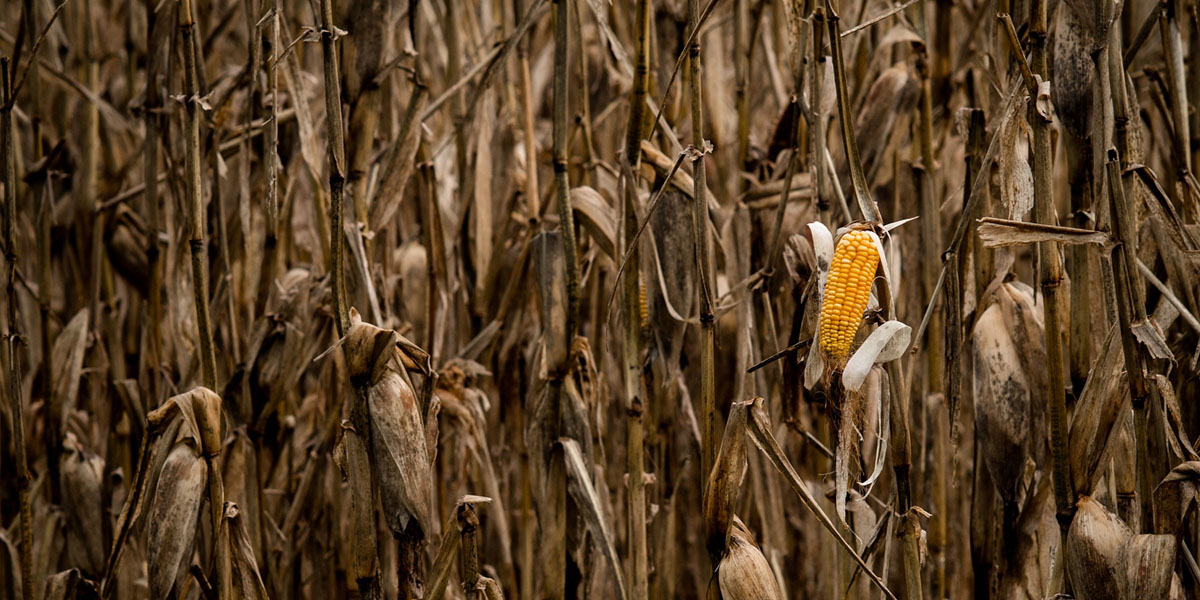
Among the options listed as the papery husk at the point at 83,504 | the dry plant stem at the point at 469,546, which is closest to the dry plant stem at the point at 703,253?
the dry plant stem at the point at 469,546

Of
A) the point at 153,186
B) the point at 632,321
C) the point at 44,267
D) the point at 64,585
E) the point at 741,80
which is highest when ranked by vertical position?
the point at 741,80

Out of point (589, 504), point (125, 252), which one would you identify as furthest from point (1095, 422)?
point (125, 252)

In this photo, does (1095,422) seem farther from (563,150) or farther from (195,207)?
(195,207)

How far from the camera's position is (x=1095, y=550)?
35.3 inches

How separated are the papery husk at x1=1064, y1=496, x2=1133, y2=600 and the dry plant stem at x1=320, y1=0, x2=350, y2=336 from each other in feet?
2.38

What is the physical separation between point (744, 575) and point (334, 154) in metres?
0.58

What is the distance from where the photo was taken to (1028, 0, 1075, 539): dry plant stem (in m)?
0.88

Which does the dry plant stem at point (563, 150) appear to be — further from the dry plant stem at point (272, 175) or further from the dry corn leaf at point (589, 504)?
the dry plant stem at point (272, 175)

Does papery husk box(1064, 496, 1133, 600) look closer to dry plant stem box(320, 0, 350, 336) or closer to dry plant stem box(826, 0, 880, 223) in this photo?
dry plant stem box(826, 0, 880, 223)

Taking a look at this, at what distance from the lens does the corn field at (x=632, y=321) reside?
937mm

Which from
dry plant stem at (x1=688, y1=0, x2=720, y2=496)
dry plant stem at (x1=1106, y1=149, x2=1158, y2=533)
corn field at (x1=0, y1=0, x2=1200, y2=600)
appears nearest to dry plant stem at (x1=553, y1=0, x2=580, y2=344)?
corn field at (x1=0, y1=0, x2=1200, y2=600)

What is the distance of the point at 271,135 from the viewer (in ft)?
3.38

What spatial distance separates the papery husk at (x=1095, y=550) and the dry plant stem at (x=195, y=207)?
2.91 feet

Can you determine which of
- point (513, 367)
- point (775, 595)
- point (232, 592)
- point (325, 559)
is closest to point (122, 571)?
point (325, 559)
